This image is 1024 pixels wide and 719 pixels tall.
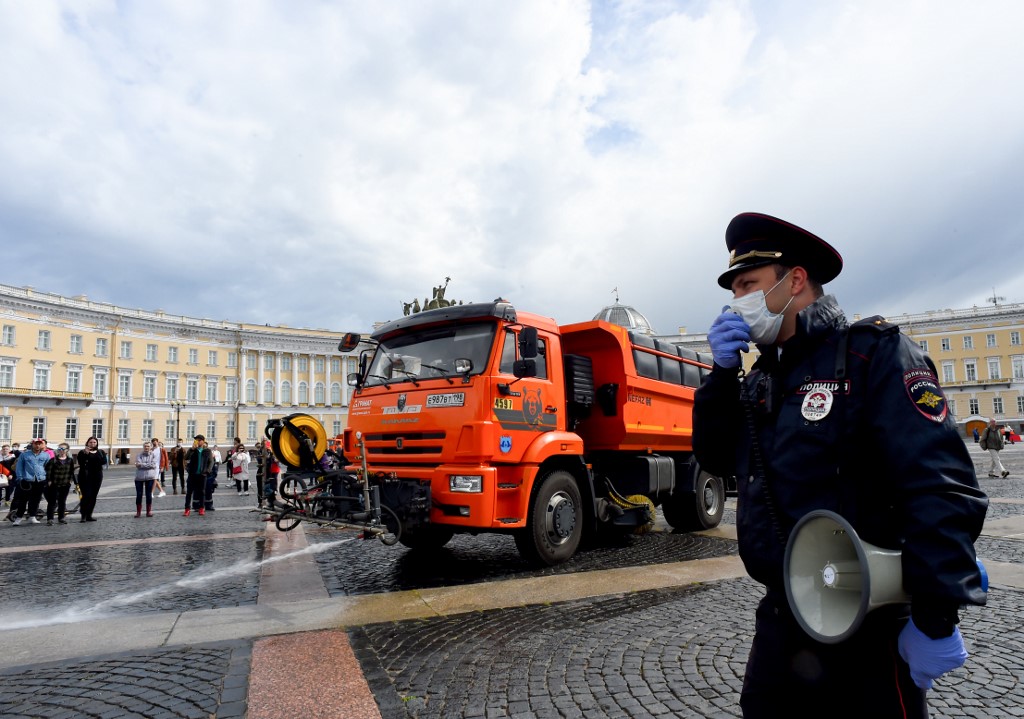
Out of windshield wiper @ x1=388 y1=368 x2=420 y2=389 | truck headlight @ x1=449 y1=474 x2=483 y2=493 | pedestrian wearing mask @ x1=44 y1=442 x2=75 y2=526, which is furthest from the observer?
pedestrian wearing mask @ x1=44 y1=442 x2=75 y2=526

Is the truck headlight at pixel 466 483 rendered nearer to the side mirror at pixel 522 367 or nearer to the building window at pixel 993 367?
the side mirror at pixel 522 367

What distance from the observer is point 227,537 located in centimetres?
1048

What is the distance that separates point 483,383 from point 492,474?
919 mm

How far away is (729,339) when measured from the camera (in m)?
2.19

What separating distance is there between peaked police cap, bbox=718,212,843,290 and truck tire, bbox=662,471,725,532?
308 inches

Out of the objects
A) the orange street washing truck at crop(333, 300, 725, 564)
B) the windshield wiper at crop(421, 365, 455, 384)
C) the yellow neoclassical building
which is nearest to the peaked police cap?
the orange street washing truck at crop(333, 300, 725, 564)

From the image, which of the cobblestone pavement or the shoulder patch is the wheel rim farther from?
the shoulder patch

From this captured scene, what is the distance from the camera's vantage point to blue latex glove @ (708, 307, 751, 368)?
2172 mm

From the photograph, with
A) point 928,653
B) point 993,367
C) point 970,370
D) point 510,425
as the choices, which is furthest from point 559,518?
point 970,370

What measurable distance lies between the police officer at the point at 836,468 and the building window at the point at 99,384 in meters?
77.9

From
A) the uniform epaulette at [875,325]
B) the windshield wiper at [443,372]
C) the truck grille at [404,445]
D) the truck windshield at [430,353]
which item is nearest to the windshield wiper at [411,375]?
the truck windshield at [430,353]

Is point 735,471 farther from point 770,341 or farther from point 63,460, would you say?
point 63,460

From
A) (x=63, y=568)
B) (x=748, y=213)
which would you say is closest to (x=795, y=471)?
(x=748, y=213)

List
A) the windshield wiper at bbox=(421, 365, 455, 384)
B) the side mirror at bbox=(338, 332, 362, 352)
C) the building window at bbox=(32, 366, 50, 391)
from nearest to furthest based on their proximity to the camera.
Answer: the windshield wiper at bbox=(421, 365, 455, 384)
the side mirror at bbox=(338, 332, 362, 352)
the building window at bbox=(32, 366, 50, 391)
